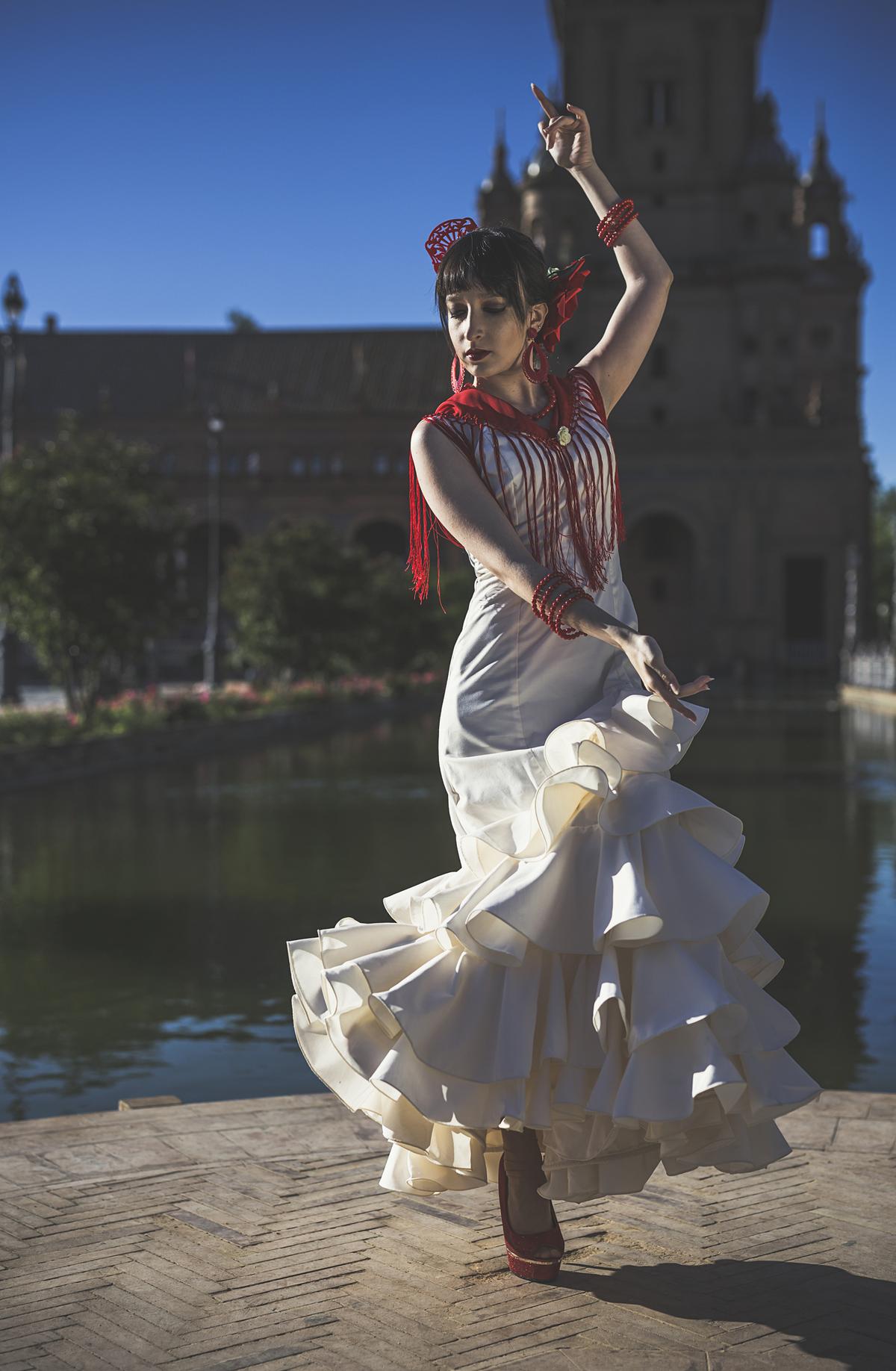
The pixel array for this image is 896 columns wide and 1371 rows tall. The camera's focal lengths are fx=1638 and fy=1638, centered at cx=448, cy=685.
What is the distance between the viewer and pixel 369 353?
8225cm

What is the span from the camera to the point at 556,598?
3230 mm

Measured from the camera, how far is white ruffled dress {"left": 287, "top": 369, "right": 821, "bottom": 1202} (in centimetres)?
300

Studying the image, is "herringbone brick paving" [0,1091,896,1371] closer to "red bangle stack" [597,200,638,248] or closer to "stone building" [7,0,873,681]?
"red bangle stack" [597,200,638,248]

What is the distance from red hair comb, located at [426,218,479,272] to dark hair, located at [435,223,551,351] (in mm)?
62

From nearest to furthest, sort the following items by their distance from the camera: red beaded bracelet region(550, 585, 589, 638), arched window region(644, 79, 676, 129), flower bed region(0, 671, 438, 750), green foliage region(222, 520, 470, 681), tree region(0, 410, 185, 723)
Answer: red beaded bracelet region(550, 585, 589, 638)
flower bed region(0, 671, 438, 750)
tree region(0, 410, 185, 723)
green foliage region(222, 520, 470, 681)
arched window region(644, 79, 676, 129)

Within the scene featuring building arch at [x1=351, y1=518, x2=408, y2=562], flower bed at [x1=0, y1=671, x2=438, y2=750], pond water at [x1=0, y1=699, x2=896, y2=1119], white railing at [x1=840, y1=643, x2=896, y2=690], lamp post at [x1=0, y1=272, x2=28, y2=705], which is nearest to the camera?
pond water at [x1=0, y1=699, x2=896, y2=1119]

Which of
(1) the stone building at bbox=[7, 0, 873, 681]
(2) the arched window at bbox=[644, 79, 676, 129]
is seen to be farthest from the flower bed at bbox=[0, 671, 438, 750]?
(2) the arched window at bbox=[644, 79, 676, 129]

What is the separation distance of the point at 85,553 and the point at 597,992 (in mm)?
18744

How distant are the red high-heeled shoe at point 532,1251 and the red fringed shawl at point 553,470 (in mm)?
1341

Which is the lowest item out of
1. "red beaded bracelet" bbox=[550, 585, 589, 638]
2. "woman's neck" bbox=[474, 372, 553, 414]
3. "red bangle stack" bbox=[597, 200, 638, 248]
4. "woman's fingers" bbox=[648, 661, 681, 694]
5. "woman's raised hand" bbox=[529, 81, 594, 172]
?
"woman's fingers" bbox=[648, 661, 681, 694]

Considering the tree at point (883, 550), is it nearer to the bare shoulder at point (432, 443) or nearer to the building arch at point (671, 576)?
the building arch at point (671, 576)

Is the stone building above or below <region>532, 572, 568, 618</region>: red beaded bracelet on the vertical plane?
above

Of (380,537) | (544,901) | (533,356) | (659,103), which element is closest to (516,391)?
(533,356)

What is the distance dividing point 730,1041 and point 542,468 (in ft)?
4.14
